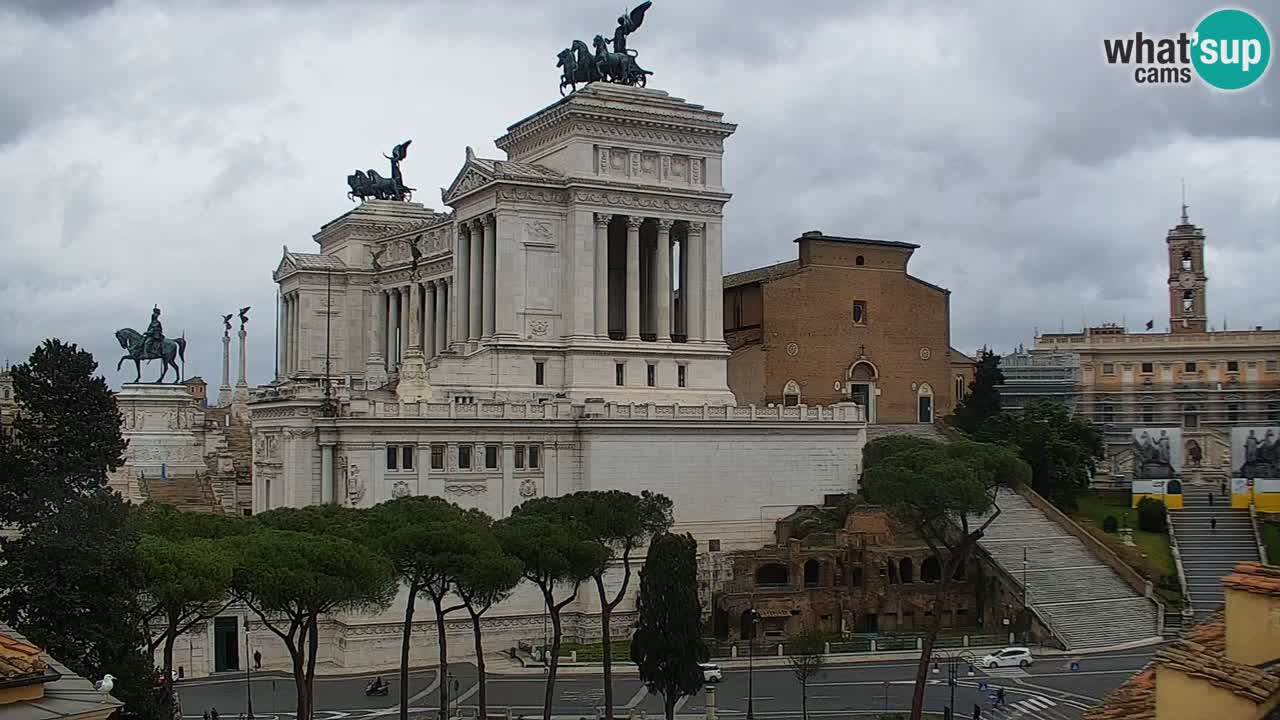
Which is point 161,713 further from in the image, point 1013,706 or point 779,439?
point 779,439

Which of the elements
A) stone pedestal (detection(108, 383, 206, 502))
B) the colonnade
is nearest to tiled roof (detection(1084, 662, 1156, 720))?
the colonnade

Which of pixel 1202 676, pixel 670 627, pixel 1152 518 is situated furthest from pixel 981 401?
pixel 1202 676

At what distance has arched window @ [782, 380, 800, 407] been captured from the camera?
90.7 meters

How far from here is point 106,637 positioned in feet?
117

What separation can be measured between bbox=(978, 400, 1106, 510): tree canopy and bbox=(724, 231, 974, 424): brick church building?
→ 7.30m

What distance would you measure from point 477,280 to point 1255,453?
51.6 m

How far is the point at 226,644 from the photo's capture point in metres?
64.4

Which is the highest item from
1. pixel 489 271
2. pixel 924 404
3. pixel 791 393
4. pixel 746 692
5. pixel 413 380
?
pixel 489 271

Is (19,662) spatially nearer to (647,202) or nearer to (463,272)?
(647,202)

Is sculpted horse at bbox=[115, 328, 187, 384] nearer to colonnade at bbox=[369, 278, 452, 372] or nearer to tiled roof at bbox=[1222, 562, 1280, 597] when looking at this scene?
colonnade at bbox=[369, 278, 452, 372]

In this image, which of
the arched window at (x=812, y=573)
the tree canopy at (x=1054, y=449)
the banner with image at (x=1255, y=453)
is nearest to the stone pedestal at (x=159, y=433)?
the arched window at (x=812, y=573)

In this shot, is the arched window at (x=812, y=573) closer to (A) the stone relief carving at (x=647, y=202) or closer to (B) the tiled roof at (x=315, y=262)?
(A) the stone relief carving at (x=647, y=202)

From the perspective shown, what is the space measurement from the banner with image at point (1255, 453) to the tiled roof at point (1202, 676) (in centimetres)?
8002

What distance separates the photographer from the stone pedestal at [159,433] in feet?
316
